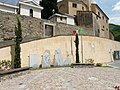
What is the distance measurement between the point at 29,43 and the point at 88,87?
10802mm

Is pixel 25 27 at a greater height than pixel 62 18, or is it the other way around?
pixel 62 18

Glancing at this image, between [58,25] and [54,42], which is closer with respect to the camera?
[54,42]

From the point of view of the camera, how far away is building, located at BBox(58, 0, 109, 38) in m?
44.8

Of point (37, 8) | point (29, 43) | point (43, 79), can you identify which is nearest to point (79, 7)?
point (37, 8)

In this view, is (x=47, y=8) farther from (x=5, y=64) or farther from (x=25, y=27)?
(x=5, y=64)

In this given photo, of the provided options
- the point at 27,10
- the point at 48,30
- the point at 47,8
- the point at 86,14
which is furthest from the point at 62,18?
the point at 48,30

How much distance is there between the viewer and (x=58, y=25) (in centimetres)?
3244

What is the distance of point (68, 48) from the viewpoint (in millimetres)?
24797

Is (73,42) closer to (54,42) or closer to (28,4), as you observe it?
(54,42)

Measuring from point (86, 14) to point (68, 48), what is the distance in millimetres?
22096

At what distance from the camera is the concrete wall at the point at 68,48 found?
1977cm

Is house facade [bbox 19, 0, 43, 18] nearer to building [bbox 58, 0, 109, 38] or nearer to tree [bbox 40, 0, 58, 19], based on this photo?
tree [bbox 40, 0, 58, 19]

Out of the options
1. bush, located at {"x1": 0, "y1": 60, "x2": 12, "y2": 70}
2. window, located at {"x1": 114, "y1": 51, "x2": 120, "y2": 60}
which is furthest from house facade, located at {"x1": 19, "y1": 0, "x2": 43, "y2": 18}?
bush, located at {"x1": 0, "y1": 60, "x2": 12, "y2": 70}

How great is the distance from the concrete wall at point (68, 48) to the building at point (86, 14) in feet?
27.4
